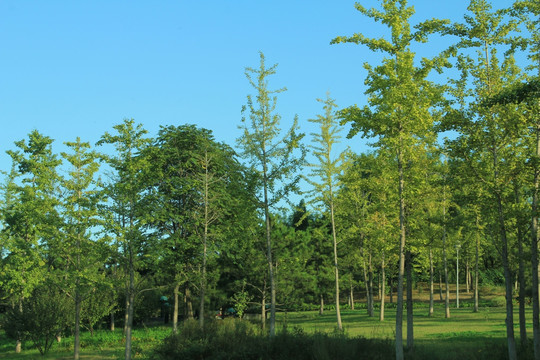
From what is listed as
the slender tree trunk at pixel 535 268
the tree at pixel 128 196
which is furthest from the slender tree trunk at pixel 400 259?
the tree at pixel 128 196

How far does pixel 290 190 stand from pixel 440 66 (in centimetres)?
836

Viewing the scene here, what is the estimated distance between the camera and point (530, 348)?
1478cm

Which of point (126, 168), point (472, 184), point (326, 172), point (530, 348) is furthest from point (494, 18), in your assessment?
point (326, 172)

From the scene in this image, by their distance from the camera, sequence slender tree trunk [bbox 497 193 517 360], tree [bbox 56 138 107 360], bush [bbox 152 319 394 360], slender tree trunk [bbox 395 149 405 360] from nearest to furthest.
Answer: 1. slender tree trunk [bbox 497 193 517 360]
2. slender tree trunk [bbox 395 149 405 360]
3. bush [bbox 152 319 394 360]
4. tree [bbox 56 138 107 360]

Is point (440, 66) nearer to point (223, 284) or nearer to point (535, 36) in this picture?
point (535, 36)

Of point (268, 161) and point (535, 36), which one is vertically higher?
point (535, 36)

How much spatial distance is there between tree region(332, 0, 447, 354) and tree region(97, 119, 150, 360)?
825cm

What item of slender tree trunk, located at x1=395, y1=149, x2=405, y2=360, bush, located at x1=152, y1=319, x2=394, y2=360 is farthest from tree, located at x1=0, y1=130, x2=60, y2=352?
slender tree trunk, located at x1=395, y1=149, x2=405, y2=360

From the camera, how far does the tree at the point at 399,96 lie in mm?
15648

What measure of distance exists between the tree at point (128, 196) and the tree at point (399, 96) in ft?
27.1

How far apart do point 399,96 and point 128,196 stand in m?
10.6

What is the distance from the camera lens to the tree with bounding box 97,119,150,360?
A: 62.6ft

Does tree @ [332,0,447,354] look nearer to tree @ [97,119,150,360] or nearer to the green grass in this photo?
the green grass

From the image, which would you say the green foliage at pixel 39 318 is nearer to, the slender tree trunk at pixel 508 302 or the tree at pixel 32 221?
the tree at pixel 32 221
